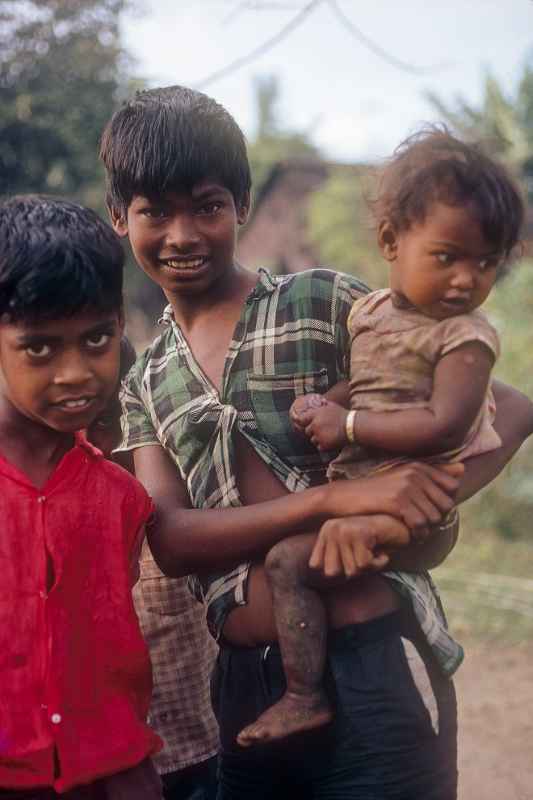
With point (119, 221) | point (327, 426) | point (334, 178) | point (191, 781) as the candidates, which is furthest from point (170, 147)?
point (334, 178)

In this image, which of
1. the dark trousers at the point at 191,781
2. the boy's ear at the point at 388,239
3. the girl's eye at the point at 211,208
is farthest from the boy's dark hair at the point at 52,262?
the dark trousers at the point at 191,781

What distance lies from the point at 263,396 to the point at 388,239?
39cm

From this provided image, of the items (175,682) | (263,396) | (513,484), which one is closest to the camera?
(263,396)

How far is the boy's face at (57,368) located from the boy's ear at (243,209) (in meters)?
0.46

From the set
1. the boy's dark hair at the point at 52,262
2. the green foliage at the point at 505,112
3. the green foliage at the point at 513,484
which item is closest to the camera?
the boy's dark hair at the point at 52,262

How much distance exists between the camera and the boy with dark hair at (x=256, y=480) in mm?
1897

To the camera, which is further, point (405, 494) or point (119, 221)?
point (119, 221)

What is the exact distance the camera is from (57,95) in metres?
12.6

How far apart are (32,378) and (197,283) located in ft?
1.49

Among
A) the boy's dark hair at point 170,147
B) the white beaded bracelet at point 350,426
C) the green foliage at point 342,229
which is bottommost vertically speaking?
the white beaded bracelet at point 350,426

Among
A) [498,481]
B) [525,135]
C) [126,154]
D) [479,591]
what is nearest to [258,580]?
[126,154]

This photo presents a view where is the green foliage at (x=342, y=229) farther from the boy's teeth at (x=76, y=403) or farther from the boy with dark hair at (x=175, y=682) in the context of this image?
the boy's teeth at (x=76, y=403)

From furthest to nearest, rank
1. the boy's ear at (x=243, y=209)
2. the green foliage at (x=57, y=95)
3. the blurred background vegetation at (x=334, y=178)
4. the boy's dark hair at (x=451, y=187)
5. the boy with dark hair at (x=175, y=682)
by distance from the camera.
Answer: the green foliage at (x=57, y=95)
the blurred background vegetation at (x=334, y=178)
the boy with dark hair at (x=175, y=682)
the boy's ear at (x=243, y=209)
the boy's dark hair at (x=451, y=187)

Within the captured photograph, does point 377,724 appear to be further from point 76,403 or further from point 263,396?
point 76,403
